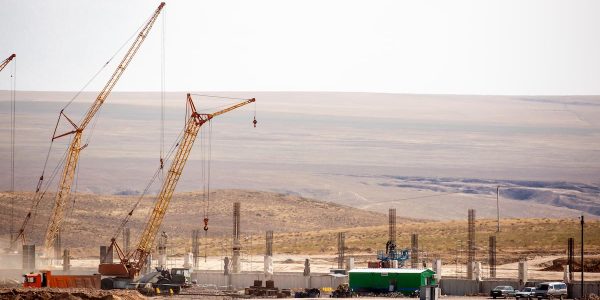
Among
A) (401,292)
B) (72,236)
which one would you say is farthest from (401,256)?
(72,236)

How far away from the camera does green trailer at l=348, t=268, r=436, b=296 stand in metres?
78.9

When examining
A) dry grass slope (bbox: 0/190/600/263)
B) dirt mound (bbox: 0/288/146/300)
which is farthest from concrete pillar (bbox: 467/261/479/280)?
dirt mound (bbox: 0/288/146/300)

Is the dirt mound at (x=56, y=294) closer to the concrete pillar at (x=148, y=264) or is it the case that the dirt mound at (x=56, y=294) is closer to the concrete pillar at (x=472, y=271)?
the concrete pillar at (x=472, y=271)

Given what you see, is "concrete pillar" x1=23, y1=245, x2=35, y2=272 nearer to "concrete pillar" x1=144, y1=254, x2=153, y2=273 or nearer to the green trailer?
"concrete pillar" x1=144, y1=254, x2=153, y2=273

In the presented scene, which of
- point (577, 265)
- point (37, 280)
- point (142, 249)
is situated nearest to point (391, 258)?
point (577, 265)

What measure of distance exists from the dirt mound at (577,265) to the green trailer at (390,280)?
22.6 metres

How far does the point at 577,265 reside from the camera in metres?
99.1

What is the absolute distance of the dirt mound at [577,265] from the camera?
3895 inches

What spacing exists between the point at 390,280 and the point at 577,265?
84.0ft

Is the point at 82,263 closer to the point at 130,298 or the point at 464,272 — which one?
the point at 464,272

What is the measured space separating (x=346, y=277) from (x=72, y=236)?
225 feet

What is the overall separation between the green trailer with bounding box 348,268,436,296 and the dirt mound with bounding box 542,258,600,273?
22568 millimetres

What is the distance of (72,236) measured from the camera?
150 m

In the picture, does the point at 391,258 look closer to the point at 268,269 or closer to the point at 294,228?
the point at 268,269
